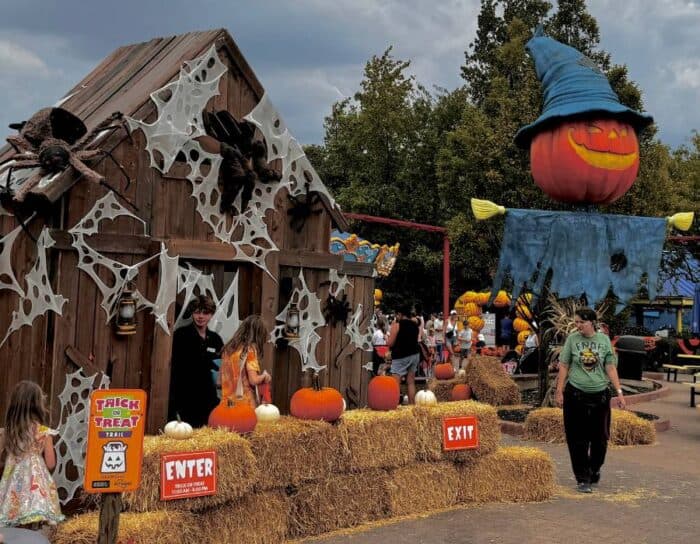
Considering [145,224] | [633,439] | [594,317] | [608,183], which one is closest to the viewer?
[145,224]

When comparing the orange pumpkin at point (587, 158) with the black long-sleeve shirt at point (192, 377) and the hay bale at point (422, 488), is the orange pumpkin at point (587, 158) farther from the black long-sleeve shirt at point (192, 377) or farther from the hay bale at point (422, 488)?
the black long-sleeve shirt at point (192, 377)

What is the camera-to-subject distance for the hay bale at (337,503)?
6309 millimetres

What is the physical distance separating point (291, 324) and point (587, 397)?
9.83ft

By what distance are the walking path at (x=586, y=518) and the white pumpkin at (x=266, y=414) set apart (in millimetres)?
960

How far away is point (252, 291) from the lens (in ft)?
26.3

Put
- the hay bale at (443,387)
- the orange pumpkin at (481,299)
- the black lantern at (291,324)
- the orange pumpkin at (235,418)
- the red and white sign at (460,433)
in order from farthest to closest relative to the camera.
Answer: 1. the orange pumpkin at (481,299)
2. the hay bale at (443,387)
3. the black lantern at (291,324)
4. the red and white sign at (460,433)
5. the orange pumpkin at (235,418)

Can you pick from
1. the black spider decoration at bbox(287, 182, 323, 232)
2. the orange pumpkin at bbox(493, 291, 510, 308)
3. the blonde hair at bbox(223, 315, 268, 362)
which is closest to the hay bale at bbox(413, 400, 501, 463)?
the blonde hair at bbox(223, 315, 268, 362)

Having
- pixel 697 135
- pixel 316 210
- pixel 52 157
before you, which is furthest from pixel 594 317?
pixel 697 135

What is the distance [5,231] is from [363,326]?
4.53 m

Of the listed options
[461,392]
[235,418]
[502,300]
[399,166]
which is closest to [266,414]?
[235,418]

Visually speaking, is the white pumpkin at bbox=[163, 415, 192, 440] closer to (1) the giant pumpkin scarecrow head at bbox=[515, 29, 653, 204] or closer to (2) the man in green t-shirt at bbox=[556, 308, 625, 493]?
(2) the man in green t-shirt at bbox=[556, 308, 625, 493]

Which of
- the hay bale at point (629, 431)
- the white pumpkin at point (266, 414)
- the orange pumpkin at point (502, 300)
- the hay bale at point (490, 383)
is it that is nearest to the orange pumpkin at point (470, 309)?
the orange pumpkin at point (502, 300)

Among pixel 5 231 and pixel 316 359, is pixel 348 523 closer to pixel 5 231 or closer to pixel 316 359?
pixel 316 359

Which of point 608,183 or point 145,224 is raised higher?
point 608,183
